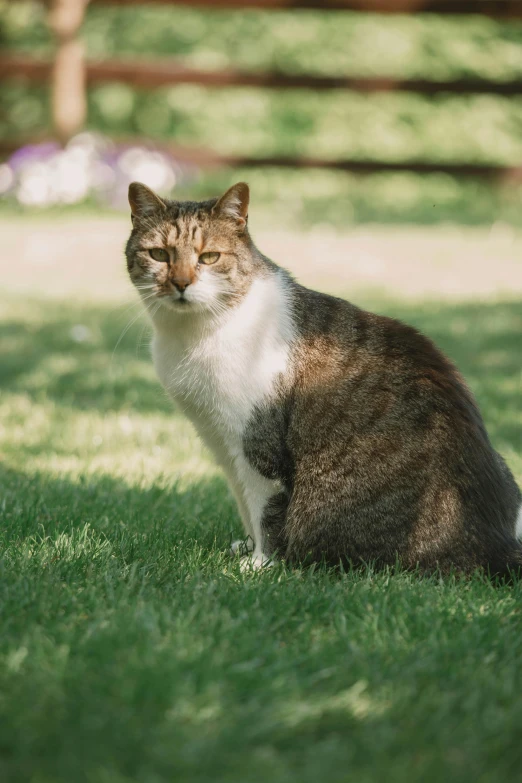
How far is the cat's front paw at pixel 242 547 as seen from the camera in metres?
2.65

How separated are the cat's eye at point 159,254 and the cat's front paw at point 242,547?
0.83 meters

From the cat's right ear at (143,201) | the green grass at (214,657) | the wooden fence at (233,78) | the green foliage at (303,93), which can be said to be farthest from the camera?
the green foliage at (303,93)

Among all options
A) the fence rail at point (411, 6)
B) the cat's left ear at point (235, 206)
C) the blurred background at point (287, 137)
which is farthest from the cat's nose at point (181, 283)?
the fence rail at point (411, 6)

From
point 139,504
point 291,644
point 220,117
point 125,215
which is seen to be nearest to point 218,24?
point 220,117

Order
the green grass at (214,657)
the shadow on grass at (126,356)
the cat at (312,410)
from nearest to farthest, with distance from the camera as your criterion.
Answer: the green grass at (214,657) < the cat at (312,410) < the shadow on grass at (126,356)

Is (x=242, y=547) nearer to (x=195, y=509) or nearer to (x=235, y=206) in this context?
(x=195, y=509)

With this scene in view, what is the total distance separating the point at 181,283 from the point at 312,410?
50cm

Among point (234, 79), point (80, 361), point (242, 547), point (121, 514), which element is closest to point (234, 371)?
point (242, 547)

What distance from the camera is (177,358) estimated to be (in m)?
2.70

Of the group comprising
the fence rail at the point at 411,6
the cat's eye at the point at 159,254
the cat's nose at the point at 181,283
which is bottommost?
the cat's nose at the point at 181,283

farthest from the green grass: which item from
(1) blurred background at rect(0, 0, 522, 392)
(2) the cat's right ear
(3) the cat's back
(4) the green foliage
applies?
(4) the green foliage

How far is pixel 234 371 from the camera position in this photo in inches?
102

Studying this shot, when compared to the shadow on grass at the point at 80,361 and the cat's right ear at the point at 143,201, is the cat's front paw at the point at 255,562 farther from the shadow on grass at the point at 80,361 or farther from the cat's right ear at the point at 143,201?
the shadow on grass at the point at 80,361

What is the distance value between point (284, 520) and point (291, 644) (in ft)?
2.16
